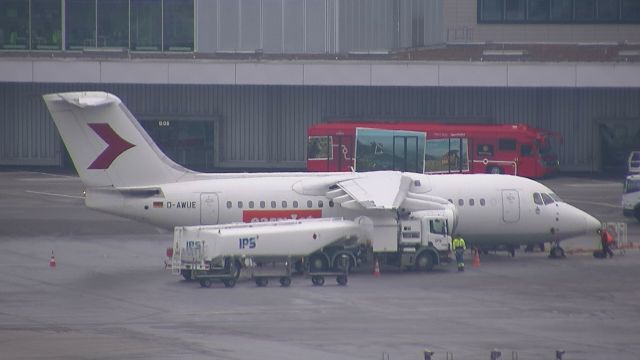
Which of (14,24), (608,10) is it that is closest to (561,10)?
(608,10)

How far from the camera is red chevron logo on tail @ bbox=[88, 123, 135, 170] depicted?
152ft

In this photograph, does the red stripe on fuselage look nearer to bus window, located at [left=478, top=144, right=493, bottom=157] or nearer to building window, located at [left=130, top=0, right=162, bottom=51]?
bus window, located at [left=478, top=144, right=493, bottom=157]

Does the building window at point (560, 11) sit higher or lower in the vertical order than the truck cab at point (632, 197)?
higher

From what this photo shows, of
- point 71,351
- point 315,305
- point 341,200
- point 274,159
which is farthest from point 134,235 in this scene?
point 274,159

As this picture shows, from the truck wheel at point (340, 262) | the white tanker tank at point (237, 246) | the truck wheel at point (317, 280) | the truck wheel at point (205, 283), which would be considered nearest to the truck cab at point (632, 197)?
the truck wheel at point (340, 262)

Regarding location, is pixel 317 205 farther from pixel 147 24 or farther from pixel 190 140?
pixel 147 24

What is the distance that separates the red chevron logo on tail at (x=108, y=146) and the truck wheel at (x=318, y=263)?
7965 millimetres

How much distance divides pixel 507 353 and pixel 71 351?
10.8 m

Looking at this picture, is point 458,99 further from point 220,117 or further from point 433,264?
point 433,264

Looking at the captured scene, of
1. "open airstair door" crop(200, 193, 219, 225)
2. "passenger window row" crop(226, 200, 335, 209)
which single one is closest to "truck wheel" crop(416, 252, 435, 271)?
"passenger window row" crop(226, 200, 335, 209)

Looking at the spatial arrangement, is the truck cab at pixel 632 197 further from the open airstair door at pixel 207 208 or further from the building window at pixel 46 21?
the building window at pixel 46 21

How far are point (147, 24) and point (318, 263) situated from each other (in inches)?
1706

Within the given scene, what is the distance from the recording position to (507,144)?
75.4m

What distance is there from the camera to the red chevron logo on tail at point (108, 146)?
46312mm
